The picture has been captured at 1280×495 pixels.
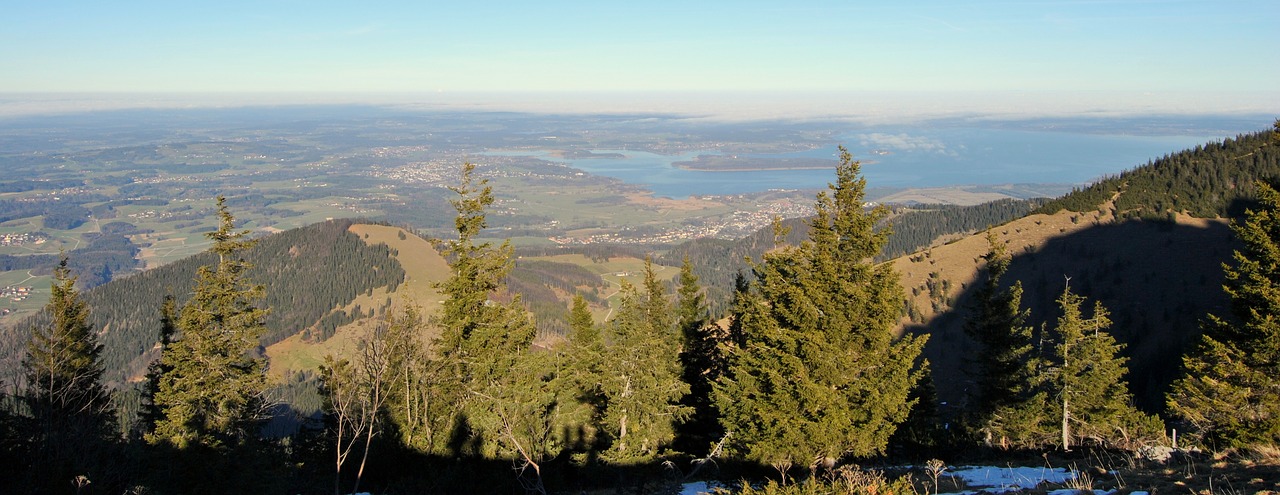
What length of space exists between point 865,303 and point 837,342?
1.34 metres

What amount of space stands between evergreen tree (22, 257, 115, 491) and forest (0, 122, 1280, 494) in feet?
0.38

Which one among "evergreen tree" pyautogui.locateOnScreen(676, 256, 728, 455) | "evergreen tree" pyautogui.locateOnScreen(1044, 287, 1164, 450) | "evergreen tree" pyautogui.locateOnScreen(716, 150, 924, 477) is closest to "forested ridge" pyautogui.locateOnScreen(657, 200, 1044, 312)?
→ "evergreen tree" pyautogui.locateOnScreen(676, 256, 728, 455)

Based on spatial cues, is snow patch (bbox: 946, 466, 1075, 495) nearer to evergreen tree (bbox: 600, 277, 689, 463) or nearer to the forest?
the forest

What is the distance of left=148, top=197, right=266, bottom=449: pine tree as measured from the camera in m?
24.5

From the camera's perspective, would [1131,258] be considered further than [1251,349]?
Yes

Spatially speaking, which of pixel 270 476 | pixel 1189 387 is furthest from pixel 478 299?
pixel 1189 387

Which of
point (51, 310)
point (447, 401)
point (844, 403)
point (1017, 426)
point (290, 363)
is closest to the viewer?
point (844, 403)

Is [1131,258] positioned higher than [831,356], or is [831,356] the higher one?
[831,356]

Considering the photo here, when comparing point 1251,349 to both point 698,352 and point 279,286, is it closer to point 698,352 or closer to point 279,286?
point 698,352

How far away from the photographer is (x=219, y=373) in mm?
25062

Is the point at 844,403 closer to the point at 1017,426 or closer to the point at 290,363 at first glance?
the point at 1017,426

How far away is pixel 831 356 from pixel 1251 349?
12722 mm

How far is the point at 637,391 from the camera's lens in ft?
72.3

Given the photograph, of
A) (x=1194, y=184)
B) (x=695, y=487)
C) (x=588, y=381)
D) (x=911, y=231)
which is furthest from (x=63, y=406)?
(x=911, y=231)
